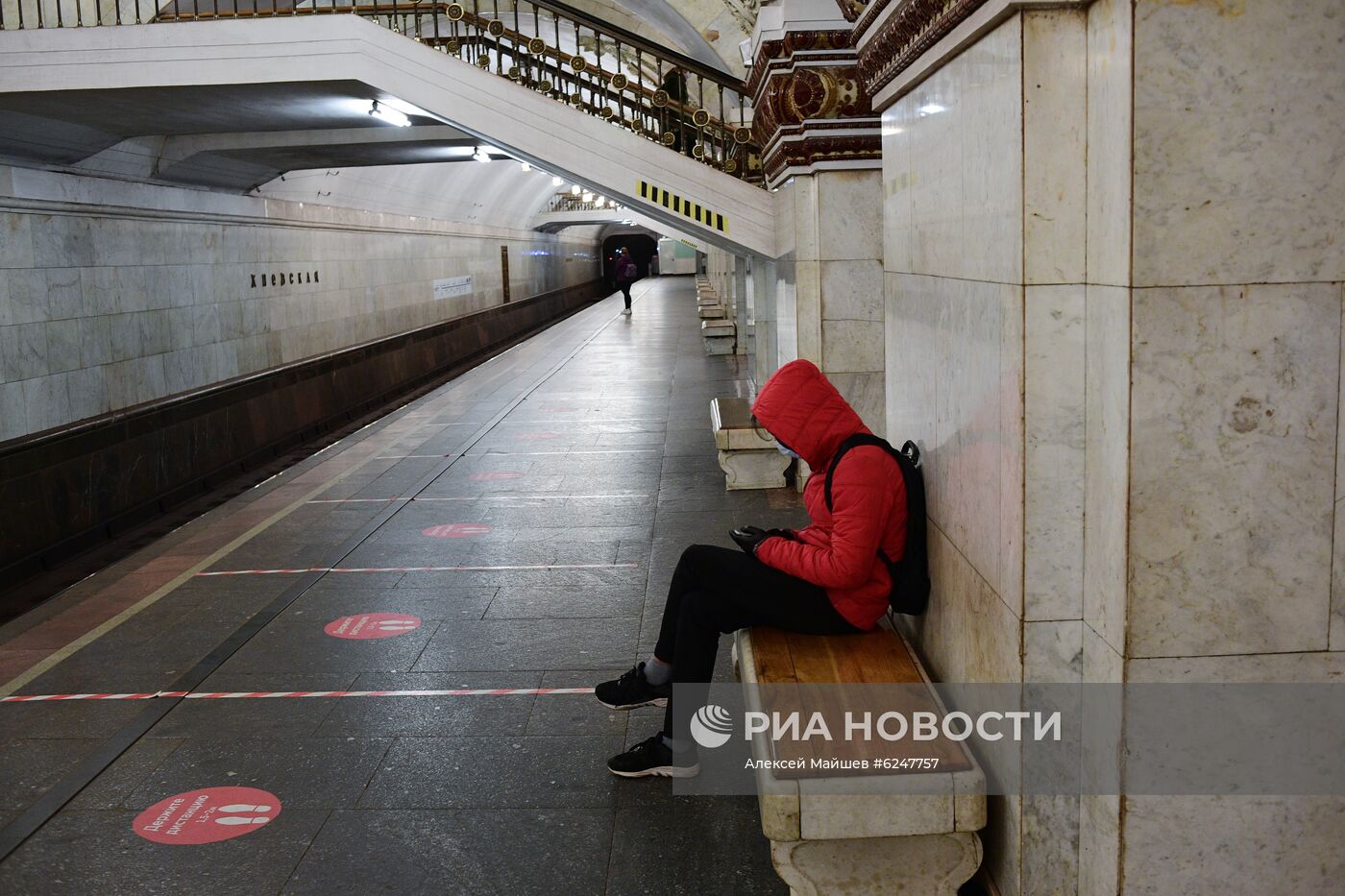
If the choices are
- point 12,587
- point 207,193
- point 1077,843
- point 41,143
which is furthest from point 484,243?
point 1077,843

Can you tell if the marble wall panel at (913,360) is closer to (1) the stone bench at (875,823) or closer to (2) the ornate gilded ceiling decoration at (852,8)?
(1) the stone bench at (875,823)

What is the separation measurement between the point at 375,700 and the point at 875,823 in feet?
9.57

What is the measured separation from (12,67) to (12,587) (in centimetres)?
394

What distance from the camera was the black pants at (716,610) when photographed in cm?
450

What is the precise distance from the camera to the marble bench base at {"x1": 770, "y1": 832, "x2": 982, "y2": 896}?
3.54 metres

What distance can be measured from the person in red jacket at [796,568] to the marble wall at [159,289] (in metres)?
8.22

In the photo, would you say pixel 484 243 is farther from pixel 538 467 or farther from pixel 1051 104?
pixel 1051 104

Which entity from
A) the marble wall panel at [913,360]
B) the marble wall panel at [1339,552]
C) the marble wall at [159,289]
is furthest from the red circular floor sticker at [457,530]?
the marble wall panel at [1339,552]

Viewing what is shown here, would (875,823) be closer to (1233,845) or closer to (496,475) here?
(1233,845)

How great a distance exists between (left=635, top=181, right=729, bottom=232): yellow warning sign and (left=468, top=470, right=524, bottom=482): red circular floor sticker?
261cm

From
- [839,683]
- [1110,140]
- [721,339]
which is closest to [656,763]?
[839,683]

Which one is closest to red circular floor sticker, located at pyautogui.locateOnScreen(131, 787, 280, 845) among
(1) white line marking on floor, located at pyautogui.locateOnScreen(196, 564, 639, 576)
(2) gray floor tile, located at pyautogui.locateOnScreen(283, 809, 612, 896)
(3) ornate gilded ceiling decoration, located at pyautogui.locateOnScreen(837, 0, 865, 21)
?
(2) gray floor tile, located at pyautogui.locateOnScreen(283, 809, 612, 896)

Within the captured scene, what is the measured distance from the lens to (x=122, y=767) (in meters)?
5.05

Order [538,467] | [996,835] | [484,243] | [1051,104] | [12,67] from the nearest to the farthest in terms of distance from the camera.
Answer: [1051,104]
[996,835]
[12,67]
[538,467]
[484,243]
